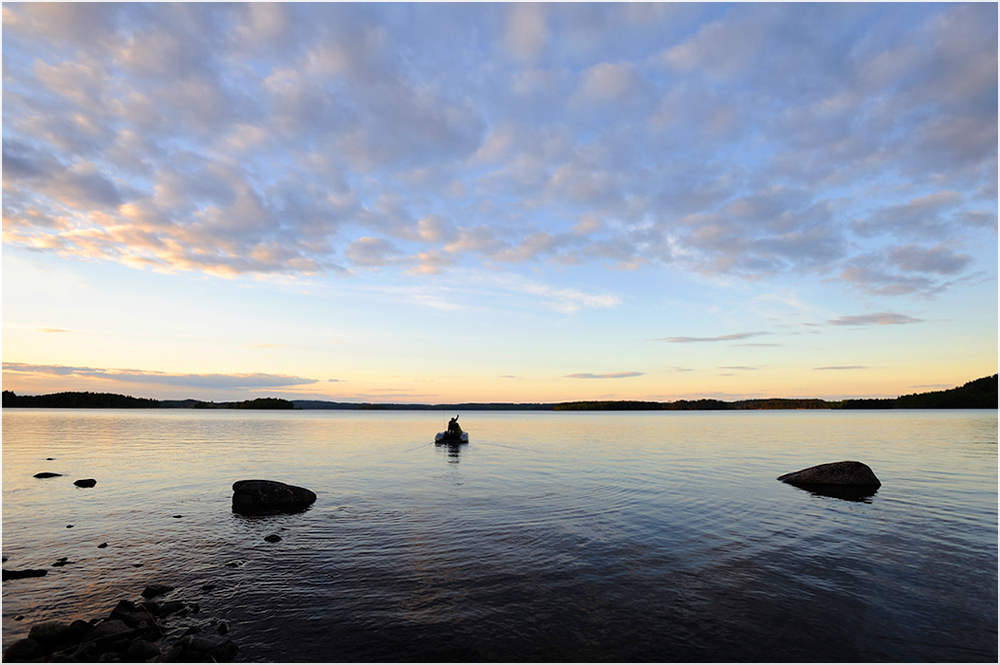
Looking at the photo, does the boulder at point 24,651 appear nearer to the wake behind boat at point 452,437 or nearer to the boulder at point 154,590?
the boulder at point 154,590

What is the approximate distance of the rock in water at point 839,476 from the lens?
27656 millimetres

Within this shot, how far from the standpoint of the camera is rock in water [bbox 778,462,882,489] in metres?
27.7

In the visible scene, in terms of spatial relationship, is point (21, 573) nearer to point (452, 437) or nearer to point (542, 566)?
point (542, 566)

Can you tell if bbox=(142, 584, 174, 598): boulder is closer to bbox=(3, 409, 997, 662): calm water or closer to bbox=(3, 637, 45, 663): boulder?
bbox=(3, 409, 997, 662): calm water

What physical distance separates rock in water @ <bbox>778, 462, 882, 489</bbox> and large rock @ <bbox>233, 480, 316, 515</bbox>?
28454 millimetres

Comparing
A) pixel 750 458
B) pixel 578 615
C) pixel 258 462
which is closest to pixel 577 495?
pixel 578 615

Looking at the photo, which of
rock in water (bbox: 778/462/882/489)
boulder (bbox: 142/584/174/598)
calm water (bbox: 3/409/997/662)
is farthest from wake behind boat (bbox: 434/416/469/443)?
boulder (bbox: 142/584/174/598)

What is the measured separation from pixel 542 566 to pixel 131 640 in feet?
32.3

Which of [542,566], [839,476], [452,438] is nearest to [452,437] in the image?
[452,438]

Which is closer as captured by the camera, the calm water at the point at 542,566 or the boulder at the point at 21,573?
the calm water at the point at 542,566

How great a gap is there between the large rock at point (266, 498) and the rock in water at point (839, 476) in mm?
28454

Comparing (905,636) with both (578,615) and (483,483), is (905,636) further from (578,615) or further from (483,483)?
(483,483)

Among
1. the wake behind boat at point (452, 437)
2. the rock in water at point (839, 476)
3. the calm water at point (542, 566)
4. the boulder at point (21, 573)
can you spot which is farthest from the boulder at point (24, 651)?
the wake behind boat at point (452, 437)

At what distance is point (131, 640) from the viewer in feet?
30.7
